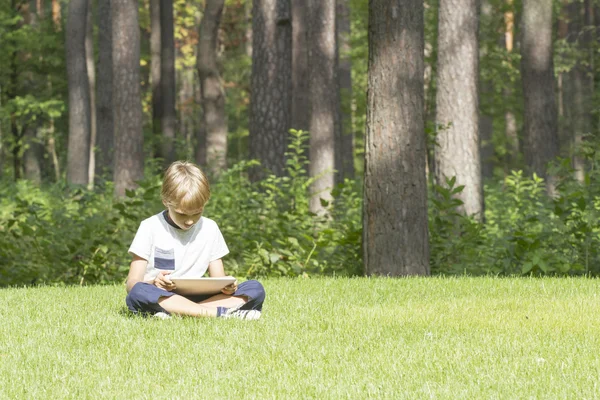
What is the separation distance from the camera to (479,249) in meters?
12.9

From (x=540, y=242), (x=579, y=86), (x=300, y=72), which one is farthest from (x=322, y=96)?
(x=579, y=86)

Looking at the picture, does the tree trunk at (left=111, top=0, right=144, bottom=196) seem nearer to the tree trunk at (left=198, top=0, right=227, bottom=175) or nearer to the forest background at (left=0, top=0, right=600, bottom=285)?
the forest background at (left=0, top=0, right=600, bottom=285)

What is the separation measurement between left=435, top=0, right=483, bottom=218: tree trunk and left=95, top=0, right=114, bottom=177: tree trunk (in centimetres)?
1365

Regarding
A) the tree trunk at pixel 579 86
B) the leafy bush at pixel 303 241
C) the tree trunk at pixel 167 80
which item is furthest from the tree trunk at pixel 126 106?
the tree trunk at pixel 579 86

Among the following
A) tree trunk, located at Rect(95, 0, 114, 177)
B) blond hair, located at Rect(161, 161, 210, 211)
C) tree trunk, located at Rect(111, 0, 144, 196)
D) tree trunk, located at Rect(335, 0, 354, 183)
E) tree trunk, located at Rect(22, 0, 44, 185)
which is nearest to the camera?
blond hair, located at Rect(161, 161, 210, 211)

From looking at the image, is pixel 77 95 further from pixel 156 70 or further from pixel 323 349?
pixel 323 349

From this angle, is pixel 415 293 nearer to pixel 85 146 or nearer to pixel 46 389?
pixel 46 389

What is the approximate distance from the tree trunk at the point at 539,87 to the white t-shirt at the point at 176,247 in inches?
567

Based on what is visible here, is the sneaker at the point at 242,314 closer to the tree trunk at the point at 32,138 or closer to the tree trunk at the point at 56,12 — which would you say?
the tree trunk at the point at 32,138

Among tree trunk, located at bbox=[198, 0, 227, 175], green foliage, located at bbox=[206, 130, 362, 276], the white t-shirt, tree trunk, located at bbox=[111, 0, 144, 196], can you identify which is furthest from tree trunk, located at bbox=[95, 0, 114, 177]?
the white t-shirt

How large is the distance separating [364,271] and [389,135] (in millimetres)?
1630

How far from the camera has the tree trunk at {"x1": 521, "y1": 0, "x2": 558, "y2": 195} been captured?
2138 centimetres

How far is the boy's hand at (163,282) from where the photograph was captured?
7445 millimetres

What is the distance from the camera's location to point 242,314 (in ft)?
25.6
